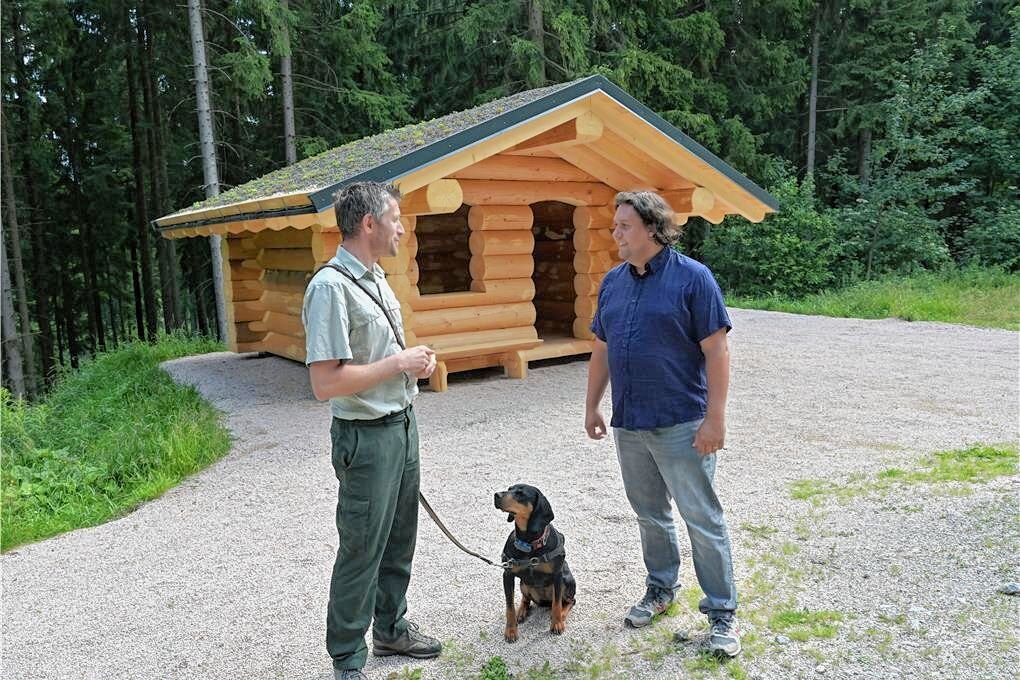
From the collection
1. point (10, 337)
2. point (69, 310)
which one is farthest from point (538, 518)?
point (69, 310)

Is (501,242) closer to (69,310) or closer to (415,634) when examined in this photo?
(415,634)

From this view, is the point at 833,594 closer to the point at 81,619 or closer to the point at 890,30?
the point at 81,619

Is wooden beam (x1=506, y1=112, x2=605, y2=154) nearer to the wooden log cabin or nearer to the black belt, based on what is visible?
the wooden log cabin

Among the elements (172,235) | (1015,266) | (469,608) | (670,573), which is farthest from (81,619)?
(1015,266)

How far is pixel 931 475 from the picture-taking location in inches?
195

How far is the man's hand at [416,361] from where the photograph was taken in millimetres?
2623

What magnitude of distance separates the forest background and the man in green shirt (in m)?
13.2

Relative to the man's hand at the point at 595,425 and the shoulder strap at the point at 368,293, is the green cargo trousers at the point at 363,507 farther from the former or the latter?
the man's hand at the point at 595,425

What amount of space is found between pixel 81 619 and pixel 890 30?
832 inches

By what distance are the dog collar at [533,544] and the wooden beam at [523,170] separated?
5319 millimetres

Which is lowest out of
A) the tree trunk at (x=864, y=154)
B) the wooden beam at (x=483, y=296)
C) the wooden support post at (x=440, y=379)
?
the wooden support post at (x=440, y=379)

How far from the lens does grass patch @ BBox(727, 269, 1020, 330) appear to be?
12.3m

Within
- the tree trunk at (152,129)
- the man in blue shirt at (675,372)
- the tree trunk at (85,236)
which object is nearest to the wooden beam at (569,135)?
the man in blue shirt at (675,372)

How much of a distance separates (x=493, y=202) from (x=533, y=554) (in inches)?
225
